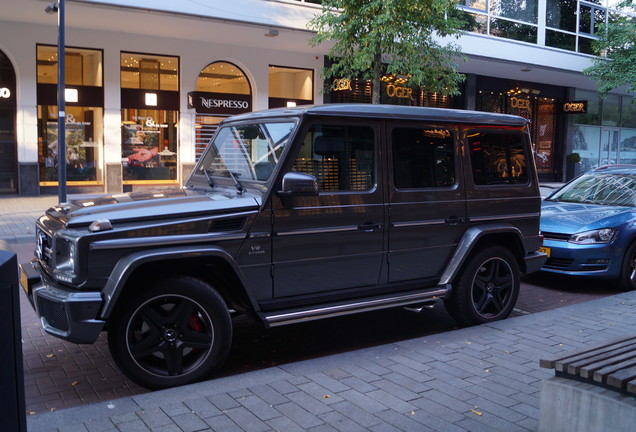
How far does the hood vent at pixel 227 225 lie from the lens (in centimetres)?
459

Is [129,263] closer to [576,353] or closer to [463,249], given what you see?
[576,353]

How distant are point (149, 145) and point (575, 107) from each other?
19.1 metres

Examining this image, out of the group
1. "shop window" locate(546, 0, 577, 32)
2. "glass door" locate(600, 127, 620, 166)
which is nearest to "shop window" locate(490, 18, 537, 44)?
"shop window" locate(546, 0, 577, 32)

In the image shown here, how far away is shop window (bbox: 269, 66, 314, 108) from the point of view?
21.4 metres

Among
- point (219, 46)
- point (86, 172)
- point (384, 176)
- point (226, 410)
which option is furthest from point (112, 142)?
point (226, 410)

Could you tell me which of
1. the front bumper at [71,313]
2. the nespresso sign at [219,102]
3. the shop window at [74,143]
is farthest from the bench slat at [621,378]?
the nespresso sign at [219,102]

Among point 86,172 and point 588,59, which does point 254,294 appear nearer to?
point 86,172

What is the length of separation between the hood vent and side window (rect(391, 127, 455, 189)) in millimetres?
1562

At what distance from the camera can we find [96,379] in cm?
474

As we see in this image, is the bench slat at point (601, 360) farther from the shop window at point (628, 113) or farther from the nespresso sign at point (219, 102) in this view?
the shop window at point (628, 113)

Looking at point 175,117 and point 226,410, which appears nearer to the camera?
point 226,410

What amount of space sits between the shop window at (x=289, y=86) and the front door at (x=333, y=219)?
16229 millimetres

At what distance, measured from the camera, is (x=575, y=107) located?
2803 cm

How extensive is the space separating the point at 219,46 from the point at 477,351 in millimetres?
16909
